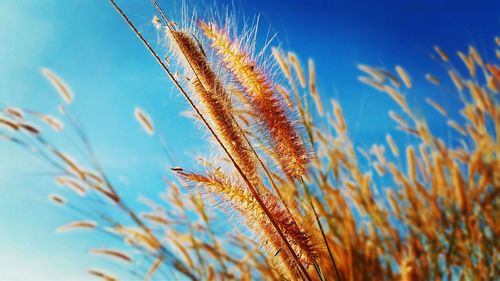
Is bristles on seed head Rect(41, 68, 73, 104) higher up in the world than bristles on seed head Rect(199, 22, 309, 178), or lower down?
higher up

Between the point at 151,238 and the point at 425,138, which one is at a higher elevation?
the point at 425,138

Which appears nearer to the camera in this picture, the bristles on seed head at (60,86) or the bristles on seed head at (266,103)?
the bristles on seed head at (266,103)

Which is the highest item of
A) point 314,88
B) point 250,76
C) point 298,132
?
point 314,88

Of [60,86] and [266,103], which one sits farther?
[60,86]

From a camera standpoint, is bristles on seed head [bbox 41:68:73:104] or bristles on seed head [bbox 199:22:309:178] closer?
bristles on seed head [bbox 199:22:309:178]

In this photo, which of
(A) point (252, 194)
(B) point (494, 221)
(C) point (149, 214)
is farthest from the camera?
(B) point (494, 221)

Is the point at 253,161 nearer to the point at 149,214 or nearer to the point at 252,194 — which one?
the point at 252,194

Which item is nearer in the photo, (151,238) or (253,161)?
(253,161)

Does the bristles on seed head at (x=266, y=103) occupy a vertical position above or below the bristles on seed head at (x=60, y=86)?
below

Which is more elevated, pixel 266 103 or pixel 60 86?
pixel 60 86

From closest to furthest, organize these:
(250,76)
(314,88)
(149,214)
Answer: (250,76)
(149,214)
(314,88)

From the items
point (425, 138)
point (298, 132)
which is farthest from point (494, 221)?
point (298, 132)
